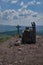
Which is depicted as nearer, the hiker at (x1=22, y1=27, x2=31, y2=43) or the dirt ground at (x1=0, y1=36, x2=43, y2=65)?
the dirt ground at (x1=0, y1=36, x2=43, y2=65)

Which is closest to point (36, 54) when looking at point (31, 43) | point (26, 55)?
point (26, 55)

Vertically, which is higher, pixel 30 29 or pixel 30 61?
pixel 30 29

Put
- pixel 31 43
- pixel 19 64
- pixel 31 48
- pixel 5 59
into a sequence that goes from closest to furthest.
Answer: pixel 19 64 < pixel 5 59 < pixel 31 48 < pixel 31 43

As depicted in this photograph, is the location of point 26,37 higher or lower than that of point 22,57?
higher

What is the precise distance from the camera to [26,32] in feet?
59.5

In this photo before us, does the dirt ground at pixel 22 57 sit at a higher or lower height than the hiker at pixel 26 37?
lower

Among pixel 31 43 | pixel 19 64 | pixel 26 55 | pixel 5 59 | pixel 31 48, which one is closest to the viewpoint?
pixel 19 64

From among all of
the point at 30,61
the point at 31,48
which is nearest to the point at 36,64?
the point at 30,61

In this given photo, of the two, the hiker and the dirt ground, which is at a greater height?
the hiker

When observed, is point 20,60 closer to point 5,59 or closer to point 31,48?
point 5,59

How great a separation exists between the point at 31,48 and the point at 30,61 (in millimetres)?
3482

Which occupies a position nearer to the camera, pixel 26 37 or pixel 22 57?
pixel 22 57

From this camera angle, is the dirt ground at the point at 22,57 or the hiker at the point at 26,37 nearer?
the dirt ground at the point at 22,57

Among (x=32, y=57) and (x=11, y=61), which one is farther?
(x=32, y=57)
